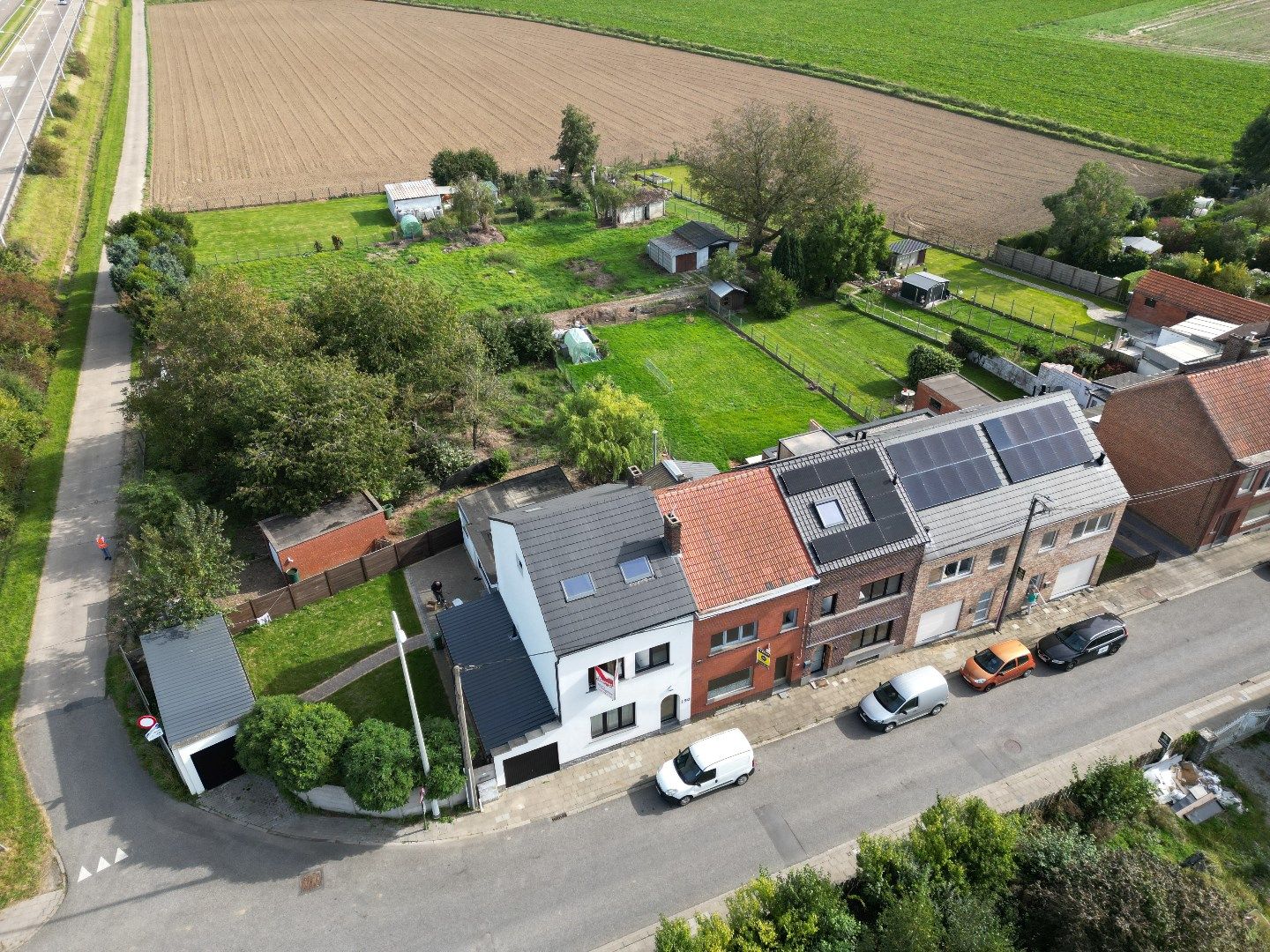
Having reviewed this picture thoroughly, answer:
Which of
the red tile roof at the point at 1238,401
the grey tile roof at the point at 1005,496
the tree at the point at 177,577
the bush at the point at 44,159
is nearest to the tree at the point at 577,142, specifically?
the bush at the point at 44,159

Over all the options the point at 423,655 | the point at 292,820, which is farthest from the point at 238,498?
the point at 292,820

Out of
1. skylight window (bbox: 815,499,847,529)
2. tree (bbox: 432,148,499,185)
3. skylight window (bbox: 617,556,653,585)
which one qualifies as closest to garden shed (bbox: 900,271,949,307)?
skylight window (bbox: 815,499,847,529)

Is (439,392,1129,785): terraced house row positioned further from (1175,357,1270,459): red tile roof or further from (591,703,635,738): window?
(1175,357,1270,459): red tile roof

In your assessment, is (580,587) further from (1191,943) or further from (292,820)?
(1191,943)

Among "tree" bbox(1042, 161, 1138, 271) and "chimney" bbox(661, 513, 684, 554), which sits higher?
"tree" bbox(1042, 161, 1138, 271)

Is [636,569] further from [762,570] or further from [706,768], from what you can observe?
[706,768]

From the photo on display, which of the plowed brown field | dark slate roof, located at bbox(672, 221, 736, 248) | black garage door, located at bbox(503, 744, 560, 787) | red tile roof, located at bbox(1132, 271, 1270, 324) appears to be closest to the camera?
black garage door, located at bbox(503, 744, 560, 787)
